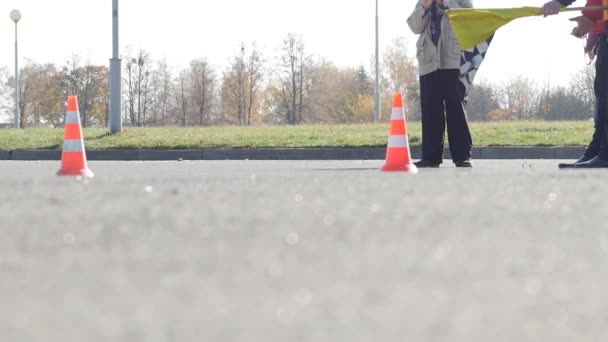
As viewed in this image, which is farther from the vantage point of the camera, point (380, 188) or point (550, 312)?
point (380, 188)

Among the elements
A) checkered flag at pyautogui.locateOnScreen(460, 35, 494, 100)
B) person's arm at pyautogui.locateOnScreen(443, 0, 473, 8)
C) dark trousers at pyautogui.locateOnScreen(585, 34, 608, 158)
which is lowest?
dark trousers at pyautogui.locateOnScreen(585, 34, 608, 158)

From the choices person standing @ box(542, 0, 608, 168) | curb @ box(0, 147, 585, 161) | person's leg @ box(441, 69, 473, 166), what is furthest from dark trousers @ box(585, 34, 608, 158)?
curb @ box(0, 147, 585, 161)

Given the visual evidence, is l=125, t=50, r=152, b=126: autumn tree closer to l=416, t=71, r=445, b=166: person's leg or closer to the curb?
the curb

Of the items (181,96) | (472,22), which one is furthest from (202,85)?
(472,22)

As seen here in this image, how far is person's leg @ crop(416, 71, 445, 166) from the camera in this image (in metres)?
10.3

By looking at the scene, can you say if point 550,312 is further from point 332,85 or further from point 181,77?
point 332,85

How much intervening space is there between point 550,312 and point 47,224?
2530 mm

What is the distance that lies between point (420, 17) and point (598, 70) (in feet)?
5.81

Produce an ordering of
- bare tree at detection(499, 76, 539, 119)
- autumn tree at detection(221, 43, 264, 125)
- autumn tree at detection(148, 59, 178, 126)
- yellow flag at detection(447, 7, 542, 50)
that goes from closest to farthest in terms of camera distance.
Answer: yellow flag at detection(447, 7, 542, 50) → autumn tree at detection(221, 43, 264, 125) → autumn tree at detection(148, 59, 178, 126) → bare tree at detection(499, 76, 539, 119)

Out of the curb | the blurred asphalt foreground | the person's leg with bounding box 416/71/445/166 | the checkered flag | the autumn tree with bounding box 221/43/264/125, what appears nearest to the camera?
the blurred asphalt foreground

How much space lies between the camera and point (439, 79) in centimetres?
1030

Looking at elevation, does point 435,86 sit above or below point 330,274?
above

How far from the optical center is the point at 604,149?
9.51 m

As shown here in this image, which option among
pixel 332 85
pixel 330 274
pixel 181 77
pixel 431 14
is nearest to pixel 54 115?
pixel 181 77
